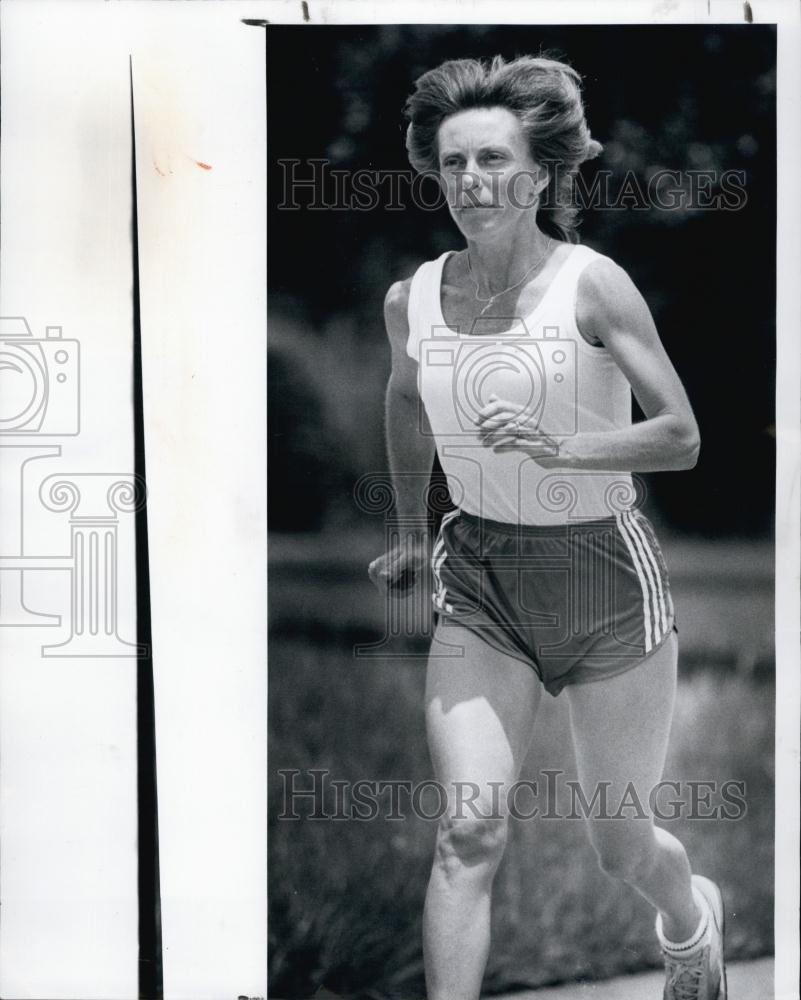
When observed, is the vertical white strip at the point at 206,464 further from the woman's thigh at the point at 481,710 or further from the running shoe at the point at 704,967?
the running shoe at the point at 704,967

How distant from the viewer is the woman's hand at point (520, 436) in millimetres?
3117

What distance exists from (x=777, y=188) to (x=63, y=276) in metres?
1.72

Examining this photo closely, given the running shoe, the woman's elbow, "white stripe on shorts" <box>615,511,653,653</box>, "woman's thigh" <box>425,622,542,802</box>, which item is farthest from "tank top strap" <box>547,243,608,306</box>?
the running shoe

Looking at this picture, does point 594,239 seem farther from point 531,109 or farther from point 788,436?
point 788,436

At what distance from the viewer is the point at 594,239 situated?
3146 mm

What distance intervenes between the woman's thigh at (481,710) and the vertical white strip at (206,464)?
44 cm

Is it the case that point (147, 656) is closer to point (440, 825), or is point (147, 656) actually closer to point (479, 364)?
point (440, 825)

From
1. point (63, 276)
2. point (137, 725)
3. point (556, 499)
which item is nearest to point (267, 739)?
point (137, 725)

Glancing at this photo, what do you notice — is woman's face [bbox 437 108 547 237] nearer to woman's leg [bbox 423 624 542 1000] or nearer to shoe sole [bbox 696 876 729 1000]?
woman's leg [bbox 423 624 542 1000]

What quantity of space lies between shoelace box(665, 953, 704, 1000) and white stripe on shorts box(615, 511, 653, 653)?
0.77m

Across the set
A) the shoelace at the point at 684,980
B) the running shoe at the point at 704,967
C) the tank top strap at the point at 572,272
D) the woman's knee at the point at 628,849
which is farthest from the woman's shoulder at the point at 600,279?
the shoelace at the point at 684,980

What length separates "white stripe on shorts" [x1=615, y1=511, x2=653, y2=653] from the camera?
10.3 feet

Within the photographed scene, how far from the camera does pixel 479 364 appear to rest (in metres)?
3.14

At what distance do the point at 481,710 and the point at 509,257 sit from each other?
108 cm
